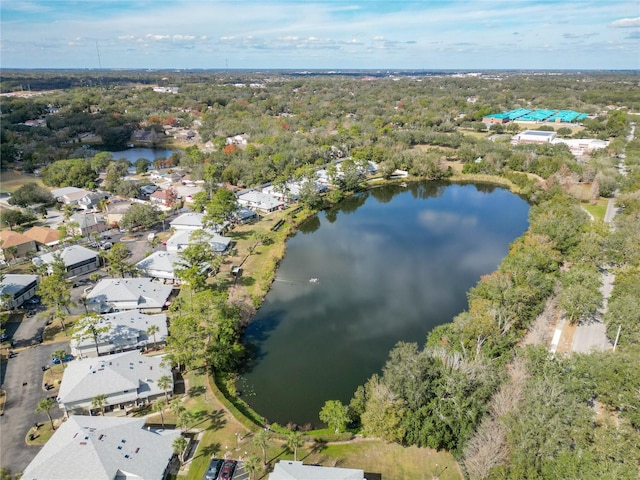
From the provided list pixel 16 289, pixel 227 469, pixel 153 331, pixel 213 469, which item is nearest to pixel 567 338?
pixel 227 469

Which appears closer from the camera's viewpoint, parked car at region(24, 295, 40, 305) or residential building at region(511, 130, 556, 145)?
parked car at region(24, 295, 40, 305)

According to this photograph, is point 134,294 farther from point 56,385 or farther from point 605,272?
point 605,272

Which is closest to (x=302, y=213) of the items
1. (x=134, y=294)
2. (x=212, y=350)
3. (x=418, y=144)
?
(x=134, y=294)

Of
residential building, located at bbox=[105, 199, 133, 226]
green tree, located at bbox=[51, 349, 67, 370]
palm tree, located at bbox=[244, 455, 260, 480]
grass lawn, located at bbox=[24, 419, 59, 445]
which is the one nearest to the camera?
palm tree, located at bbox=[244, 455, 260, 480]

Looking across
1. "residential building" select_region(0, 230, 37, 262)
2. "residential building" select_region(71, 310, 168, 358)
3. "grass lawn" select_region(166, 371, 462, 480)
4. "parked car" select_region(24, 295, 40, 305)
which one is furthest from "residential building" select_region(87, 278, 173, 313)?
"residential building" select_region(0, 230, 37, 262)

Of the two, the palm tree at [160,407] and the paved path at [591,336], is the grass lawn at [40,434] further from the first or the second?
the paved path at [591,336]

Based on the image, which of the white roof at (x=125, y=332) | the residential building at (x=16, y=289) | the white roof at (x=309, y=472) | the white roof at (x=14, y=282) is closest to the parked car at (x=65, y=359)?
the white roof at (x=125, y=332)

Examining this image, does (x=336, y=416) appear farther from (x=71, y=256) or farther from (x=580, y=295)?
(x=71, y=256)

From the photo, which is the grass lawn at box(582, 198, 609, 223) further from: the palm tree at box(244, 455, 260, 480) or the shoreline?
the palm tree at box(244, 455, 260, 480)
